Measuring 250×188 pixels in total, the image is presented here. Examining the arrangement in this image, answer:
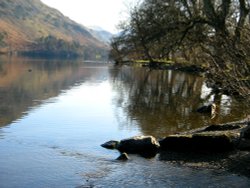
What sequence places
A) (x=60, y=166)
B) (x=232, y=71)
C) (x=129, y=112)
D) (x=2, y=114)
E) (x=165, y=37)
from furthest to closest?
(x=165, y=37) < (x=129, y=112) < (x=2, y=114) < (x=232, y=71) < (x=60, y=166)

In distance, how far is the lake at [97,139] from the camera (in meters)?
15.2

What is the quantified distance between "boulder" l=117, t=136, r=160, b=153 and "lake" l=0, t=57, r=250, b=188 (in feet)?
1.70

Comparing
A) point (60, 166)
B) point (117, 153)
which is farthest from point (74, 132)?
point (60, 166)

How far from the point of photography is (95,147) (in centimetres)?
2008

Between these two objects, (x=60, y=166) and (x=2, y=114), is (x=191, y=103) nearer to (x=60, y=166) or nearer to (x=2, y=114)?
(x=2, y=114)

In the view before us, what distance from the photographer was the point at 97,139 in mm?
21875

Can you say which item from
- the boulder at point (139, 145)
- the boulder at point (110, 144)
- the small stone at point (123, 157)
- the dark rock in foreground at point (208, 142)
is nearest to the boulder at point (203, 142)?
the dark rock in foreground at point (208, 142)

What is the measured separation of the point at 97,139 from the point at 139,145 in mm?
3183

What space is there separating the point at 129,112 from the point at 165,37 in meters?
13.2

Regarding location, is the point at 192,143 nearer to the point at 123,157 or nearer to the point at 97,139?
the point at 123,157

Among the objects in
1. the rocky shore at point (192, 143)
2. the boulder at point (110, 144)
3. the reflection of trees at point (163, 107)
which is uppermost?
the rocky shore at point (192, 143)

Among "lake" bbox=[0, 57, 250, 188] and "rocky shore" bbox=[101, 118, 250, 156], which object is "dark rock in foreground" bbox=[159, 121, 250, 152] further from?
"lake" bbox=[0, 57, 250, 188]

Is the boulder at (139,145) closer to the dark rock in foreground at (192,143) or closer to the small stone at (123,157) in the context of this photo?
the dark rock in foreground at (192,143)

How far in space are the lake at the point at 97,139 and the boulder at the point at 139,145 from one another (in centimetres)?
52
